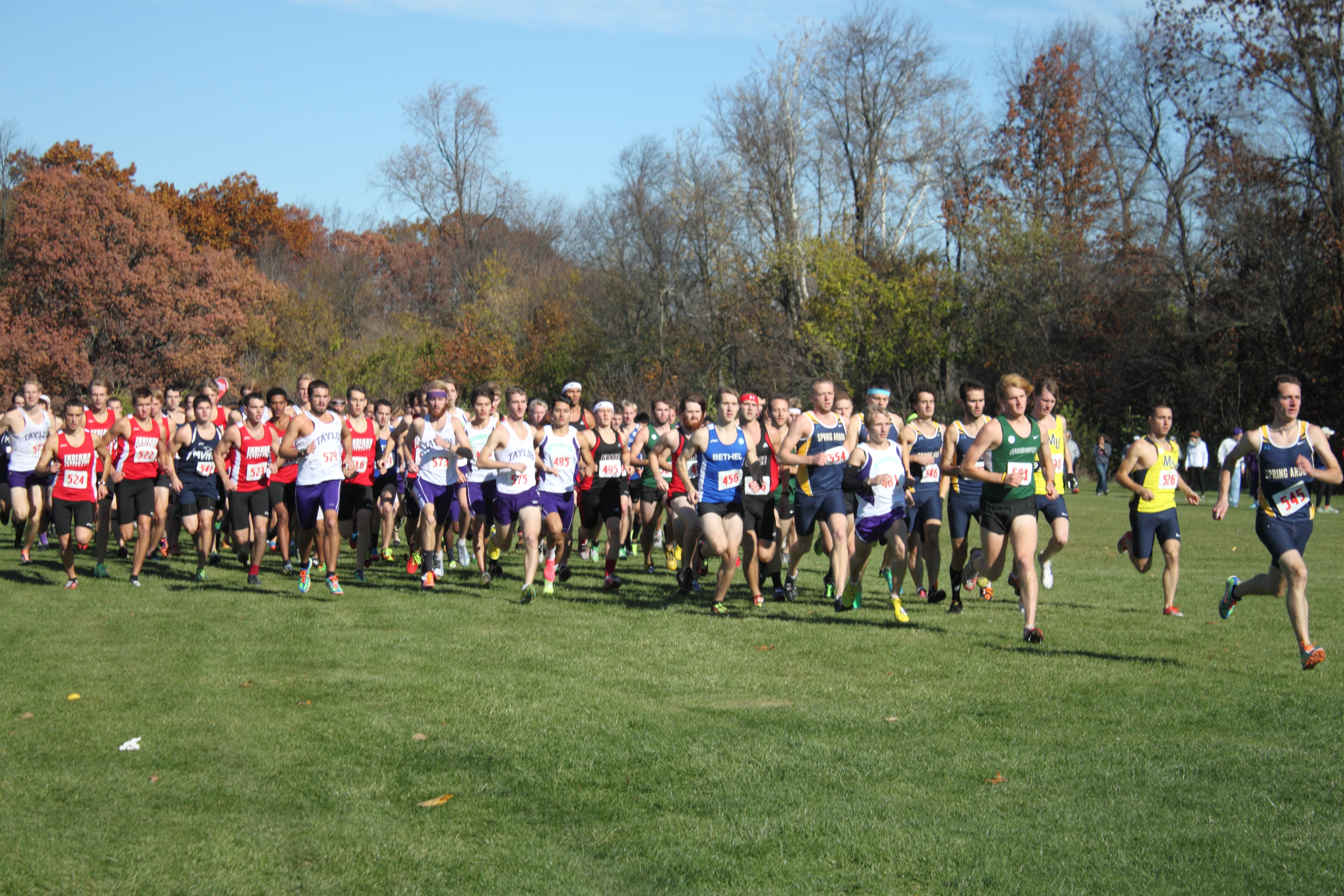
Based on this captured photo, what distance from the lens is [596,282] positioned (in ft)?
171

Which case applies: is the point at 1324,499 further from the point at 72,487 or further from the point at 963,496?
the point at 72,487

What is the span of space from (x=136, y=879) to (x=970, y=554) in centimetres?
824

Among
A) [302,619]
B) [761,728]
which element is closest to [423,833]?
[761,728]

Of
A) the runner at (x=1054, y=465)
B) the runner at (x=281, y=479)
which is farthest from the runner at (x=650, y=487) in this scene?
the runner at (x=1054, y=465)

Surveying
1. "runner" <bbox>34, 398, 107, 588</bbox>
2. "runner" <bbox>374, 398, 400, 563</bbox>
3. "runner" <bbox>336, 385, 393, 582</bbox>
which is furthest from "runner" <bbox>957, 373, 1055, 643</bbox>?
"runner" <bbox>34, 398, 107, 588</bbox>

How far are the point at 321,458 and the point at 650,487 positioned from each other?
4344 mm

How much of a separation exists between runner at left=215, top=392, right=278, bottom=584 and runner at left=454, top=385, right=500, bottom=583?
2.12 metres

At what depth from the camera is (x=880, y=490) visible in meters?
11.0

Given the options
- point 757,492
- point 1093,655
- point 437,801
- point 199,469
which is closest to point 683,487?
point 757,492

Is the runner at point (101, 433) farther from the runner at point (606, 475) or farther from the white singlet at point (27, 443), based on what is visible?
the runner at point (606, 475)

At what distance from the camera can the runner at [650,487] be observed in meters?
14.8

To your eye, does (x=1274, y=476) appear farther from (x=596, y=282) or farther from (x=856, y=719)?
(x=596, y=282)

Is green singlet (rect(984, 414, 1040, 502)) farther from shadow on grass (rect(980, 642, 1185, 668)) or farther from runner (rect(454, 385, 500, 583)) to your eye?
runner (rect(454, 385, 500, 583))

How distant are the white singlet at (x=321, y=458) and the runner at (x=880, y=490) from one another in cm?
543
